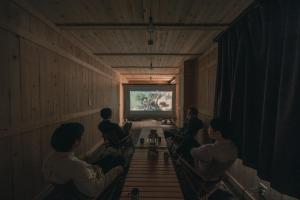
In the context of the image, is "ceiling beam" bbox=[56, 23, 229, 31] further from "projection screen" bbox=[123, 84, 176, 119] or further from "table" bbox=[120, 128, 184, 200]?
"projection screen" bbox=[123, 84, 176, 119]

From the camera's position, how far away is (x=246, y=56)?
92.4 inches

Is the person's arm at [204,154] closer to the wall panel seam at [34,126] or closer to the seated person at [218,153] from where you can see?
the seated person at [218,153]

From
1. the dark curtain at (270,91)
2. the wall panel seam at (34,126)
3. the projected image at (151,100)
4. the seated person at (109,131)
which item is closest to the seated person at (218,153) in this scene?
the dark curtain at (270,91)

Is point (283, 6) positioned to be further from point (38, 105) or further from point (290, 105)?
point (38, 105)

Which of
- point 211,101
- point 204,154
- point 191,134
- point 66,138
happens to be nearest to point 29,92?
point 66,138

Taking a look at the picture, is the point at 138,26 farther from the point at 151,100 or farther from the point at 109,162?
the point at 151,100

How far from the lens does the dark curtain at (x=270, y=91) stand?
1518mm

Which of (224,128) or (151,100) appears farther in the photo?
Result: (151,100)

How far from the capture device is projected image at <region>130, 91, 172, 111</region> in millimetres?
11414

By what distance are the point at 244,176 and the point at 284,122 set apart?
1654mm

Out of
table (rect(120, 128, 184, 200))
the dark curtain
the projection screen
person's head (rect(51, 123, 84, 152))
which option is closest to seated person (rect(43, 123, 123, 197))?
person's head (rect(51, 123, 84, 152))

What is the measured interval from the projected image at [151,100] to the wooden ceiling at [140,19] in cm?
712

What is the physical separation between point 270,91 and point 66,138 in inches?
73.4

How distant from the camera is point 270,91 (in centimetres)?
179
